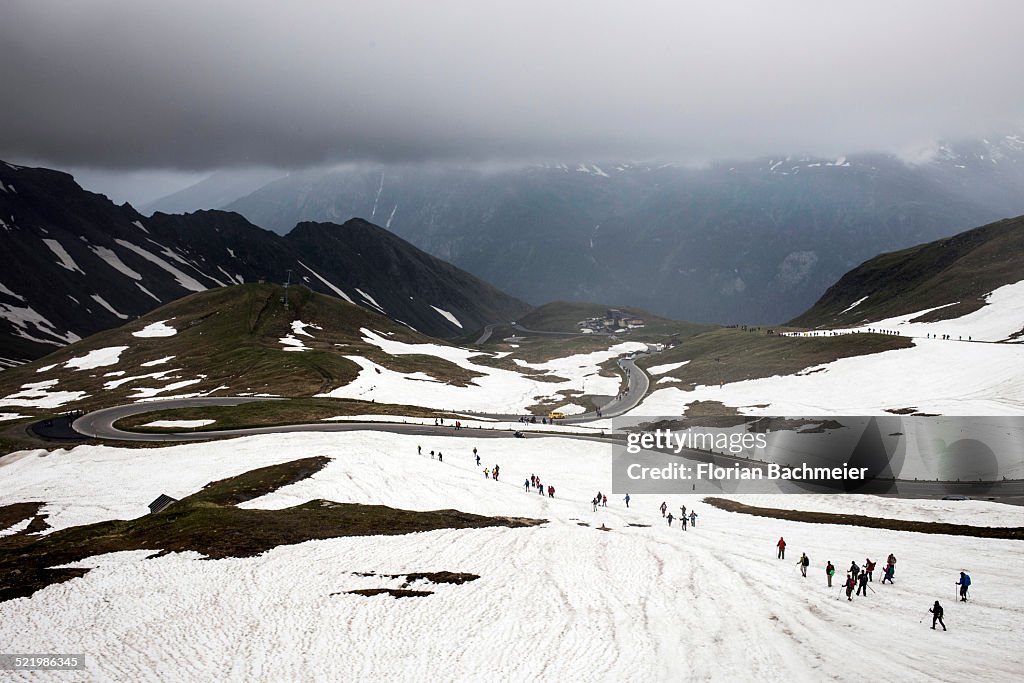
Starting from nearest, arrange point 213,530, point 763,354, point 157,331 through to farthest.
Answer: point 213,530 → point 763,354 → point 157,331

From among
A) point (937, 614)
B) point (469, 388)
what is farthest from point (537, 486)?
point (469, 388)

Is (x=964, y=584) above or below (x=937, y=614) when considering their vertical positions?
above

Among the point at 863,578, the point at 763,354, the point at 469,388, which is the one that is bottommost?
the point at 863,578

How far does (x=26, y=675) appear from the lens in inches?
1022

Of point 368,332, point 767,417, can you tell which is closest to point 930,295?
point 767,417

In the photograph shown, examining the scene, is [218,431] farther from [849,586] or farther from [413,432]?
[849,586]

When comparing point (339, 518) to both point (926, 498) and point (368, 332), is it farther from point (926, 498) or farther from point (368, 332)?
point (368, 332)

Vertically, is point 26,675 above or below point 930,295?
below

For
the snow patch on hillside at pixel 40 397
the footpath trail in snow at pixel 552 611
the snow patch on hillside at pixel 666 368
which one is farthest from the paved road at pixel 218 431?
the snow patch on hillside at pixel 666 368

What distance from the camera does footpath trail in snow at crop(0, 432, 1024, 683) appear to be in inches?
1132

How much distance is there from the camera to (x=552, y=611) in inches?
1404

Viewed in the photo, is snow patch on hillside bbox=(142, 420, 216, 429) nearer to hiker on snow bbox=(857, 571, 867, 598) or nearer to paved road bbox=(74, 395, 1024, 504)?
paved road bbox=(74, 395, 1024, 504)

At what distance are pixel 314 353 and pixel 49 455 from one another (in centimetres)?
7412

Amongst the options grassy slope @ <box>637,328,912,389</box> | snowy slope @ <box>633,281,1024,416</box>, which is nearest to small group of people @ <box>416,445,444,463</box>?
snowy slope @ <box>633,281,1024,416</box>
